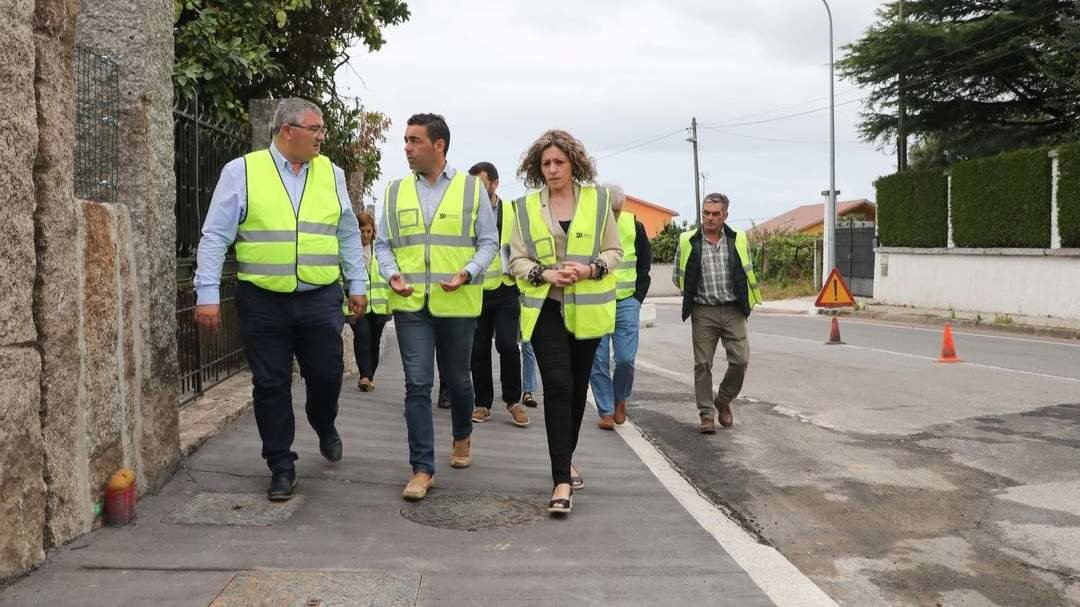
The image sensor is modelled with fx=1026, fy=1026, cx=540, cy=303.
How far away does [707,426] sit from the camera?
Result: 7664 millimetres

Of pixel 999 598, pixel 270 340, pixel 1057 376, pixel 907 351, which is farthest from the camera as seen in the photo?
pixel 907 351

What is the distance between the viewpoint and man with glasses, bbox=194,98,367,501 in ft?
16.0

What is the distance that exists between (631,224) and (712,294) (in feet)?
2.63

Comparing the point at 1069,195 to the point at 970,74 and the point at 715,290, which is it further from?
the point at 715,290

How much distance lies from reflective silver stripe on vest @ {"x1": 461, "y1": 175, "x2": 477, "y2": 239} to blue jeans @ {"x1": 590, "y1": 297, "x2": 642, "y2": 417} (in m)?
2.30

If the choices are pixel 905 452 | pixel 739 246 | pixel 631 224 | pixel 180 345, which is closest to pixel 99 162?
pixel 180 345

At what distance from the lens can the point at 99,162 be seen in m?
4.68

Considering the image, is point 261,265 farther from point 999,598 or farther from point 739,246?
point 739,246

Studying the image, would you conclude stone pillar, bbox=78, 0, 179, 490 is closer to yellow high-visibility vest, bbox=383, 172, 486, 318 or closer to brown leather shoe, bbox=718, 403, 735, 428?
yellow high-visibility vest, bbox=383, 172, 486, 318

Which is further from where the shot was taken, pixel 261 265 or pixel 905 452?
pixel 905 452

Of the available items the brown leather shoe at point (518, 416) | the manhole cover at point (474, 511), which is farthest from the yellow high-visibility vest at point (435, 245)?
the brown leather shoe at point (518, 416)

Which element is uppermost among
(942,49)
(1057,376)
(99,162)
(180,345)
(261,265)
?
(942,49)

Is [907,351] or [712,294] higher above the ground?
[712,294]

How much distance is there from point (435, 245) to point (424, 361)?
0.61 m
